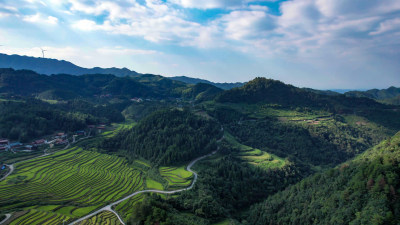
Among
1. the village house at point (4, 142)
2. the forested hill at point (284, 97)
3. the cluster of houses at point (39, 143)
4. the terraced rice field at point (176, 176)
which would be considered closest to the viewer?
the terraced rice field at point (176, 176)

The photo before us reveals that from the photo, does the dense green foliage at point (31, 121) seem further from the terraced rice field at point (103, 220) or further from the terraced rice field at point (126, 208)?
the terraced rice field at point (103, 220)

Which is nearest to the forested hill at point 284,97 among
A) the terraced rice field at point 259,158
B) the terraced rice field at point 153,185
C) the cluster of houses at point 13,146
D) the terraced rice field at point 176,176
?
the terraced rice field at point 259,158

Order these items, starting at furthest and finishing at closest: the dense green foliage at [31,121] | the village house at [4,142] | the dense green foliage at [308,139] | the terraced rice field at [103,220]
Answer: the dense green foliage at [308,139] < the dense green foliage at [31,121] < the village house at [4,142] < the terraced rice field at [103,220]

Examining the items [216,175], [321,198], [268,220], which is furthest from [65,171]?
[321,198]

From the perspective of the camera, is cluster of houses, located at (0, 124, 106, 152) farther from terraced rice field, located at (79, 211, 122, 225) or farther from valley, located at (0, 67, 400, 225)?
terraced rice field, located at (79, 211, 122, 225)

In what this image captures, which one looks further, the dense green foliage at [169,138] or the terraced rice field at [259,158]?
the dense green foliage at [169,138]

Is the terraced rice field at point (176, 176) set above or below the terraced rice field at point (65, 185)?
above

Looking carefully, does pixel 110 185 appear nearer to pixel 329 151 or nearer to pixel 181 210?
pixel 181 210
